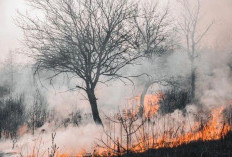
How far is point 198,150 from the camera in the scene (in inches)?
258

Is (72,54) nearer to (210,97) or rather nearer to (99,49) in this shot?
(99,49)

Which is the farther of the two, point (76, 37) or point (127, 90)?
point (127, 90)

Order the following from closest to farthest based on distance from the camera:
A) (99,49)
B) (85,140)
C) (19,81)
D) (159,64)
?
1. (85,140)
2. (99,49)
3. (159,64)
4. (19,81)

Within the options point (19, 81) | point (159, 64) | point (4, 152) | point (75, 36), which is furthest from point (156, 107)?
point (19, 81)

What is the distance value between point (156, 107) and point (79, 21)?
7483 millimetres

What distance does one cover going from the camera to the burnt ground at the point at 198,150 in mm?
6215

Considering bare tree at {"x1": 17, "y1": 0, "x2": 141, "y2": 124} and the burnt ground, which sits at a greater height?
bare tree at {"x1": 17, "y1": 0, "x2": 141, "y2": 124}

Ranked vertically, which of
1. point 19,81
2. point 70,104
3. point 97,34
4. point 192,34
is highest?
point 192,34

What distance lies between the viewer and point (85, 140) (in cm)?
810

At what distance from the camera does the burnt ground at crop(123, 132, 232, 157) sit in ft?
20.4

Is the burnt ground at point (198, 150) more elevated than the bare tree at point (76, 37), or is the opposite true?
the bare tree at point (76, 37)

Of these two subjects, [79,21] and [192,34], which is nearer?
[79,21]

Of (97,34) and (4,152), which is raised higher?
(97,34)

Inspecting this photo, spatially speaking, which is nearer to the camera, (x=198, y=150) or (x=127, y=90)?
(x=198, y=150)
